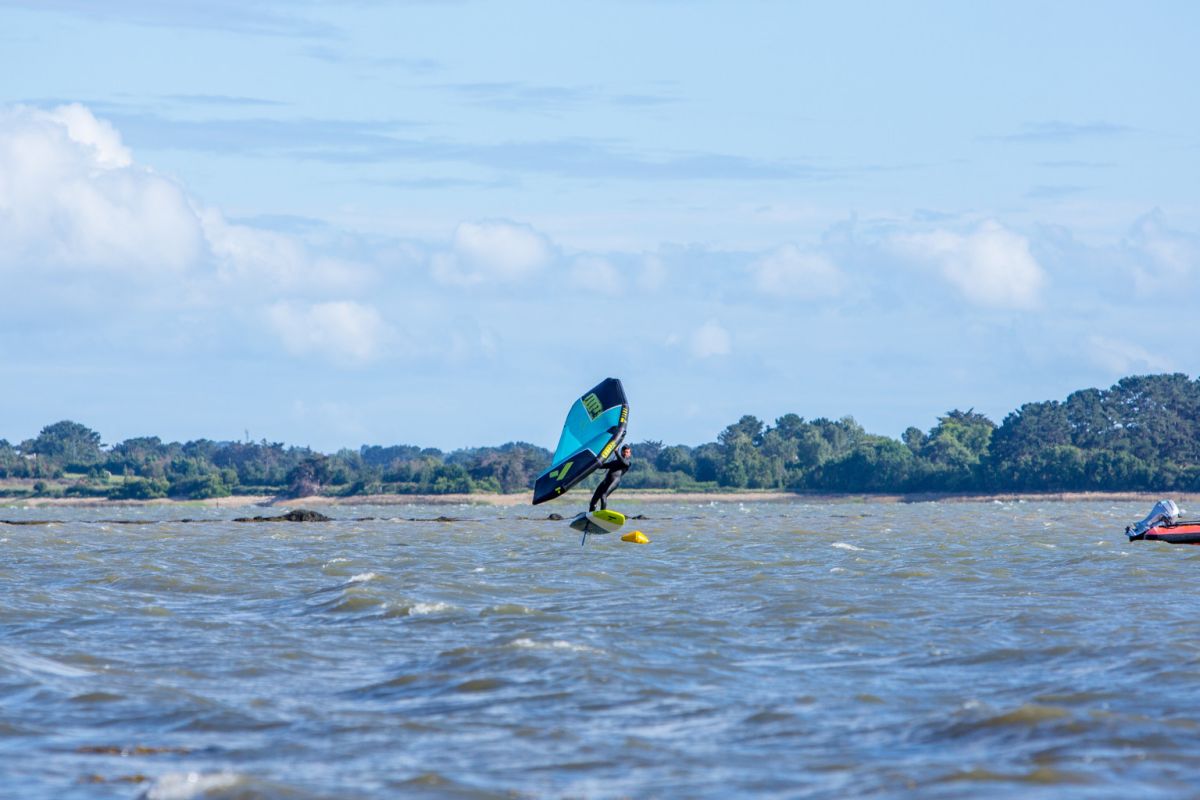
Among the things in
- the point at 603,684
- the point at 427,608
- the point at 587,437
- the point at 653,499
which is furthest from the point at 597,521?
the point at 653,499

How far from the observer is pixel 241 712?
1684cm

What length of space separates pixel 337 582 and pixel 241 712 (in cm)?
1686

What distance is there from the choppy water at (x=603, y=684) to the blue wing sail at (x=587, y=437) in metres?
2.30

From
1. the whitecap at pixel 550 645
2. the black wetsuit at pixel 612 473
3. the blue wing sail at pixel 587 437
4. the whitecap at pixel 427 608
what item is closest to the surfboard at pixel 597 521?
the blue wing sail at pixel 587 437

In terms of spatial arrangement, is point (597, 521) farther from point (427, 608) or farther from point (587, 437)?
point (427, 608)

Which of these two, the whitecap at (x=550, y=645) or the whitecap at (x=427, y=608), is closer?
the whitecap at (x=550, y=645)

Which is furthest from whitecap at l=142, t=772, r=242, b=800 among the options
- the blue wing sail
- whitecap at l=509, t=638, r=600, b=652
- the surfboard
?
the surfboard

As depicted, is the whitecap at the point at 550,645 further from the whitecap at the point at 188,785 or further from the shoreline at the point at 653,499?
the shoreline at the point at 653,499

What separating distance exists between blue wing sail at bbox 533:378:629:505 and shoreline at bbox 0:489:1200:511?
439 ft

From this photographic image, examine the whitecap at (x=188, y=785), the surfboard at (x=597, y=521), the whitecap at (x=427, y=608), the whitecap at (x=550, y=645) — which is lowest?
the whitecap at (x=188, y=785)

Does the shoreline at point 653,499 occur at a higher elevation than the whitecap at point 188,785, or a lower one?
higher

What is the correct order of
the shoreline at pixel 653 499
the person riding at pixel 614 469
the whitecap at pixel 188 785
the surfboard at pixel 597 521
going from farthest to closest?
the shoreline at pixel 653 499
the surfboard at pixel 597 521
the person riding at pixel 614 469
the whitecap at pixel 188 785

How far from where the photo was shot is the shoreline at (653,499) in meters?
174

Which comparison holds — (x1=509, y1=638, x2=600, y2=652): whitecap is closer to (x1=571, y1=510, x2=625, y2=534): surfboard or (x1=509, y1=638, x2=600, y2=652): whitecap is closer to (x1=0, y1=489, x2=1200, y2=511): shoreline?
(x1=571, y1=510, x2=625, y2=534): surfboard
